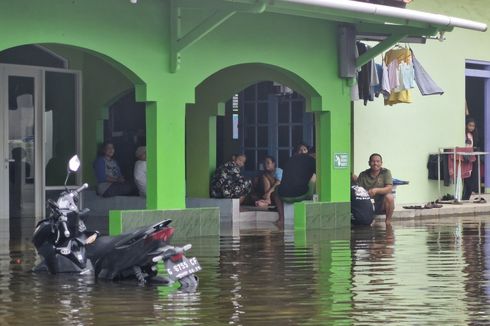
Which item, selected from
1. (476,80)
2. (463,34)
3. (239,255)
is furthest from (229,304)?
(476,80)

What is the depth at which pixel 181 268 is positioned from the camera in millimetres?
10578

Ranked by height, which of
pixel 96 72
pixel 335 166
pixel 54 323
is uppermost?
pixel 96 72

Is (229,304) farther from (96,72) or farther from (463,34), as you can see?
(463,34)

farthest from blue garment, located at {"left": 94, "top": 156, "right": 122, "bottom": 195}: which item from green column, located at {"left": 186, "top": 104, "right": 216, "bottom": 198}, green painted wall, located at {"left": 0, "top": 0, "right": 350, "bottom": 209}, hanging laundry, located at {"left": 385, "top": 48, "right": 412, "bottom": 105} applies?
hanging laundry, located at {"left": 385, "top": 48, "right": 412, "bottom": 105}

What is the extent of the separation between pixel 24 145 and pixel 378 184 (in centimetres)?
567

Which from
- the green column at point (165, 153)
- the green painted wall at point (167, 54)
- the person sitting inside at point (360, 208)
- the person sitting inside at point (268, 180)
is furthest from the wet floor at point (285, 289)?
the person sitting inside at point (268, 180)

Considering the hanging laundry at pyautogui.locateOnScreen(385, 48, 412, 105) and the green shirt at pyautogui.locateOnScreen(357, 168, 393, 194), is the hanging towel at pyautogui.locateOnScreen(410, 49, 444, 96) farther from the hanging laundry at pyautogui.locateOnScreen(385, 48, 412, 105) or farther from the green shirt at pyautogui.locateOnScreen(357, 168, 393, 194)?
the green shirt at pyautogui.locateOnScreen(357, 168, 393, 194)

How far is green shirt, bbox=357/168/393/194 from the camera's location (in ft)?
65.2

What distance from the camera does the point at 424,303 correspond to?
938cm

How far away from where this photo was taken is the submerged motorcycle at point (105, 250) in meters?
10.6

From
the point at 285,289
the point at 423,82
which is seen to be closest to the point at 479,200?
the point at 423,82

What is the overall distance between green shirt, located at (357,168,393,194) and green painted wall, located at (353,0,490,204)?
5.91 feet

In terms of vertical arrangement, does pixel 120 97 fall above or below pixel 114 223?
above

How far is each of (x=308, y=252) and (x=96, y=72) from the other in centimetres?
740
